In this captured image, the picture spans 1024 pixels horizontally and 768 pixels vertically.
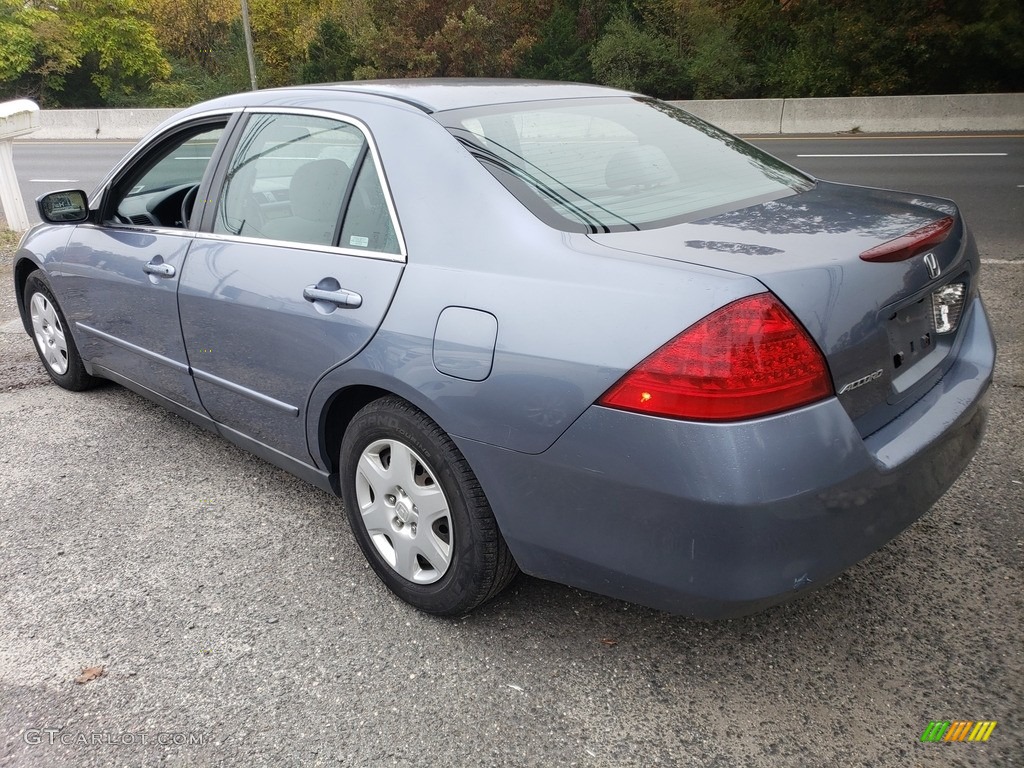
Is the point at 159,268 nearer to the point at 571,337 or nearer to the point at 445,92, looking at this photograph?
the point at 445,92

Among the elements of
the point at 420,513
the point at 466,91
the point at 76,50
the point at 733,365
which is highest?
the point at 76,50

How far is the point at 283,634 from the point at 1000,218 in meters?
8.37

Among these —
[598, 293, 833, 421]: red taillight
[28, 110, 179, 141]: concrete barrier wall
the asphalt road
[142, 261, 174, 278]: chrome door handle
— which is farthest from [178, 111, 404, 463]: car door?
[28, 110, 179, 141]: concrete barrier wall

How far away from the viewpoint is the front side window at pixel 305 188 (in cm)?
280

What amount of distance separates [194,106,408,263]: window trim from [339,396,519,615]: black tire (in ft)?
1.61

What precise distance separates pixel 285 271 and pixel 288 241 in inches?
5.6

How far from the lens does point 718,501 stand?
1.97 metres

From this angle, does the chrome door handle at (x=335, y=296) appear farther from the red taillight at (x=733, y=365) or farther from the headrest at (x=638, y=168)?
the red taillight at (x=733, y=365)

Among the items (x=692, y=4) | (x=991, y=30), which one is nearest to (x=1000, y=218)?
(x=991, y=30)

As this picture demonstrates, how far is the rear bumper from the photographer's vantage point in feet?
6.47

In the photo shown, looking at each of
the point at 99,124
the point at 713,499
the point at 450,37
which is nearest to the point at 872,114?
the point at 450,37

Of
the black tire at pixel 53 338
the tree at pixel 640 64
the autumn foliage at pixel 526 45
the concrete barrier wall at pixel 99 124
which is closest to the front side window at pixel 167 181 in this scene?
the black tire at pixel 53 338

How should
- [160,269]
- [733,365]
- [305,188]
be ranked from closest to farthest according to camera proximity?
[733,365] < [305,188] < [160,269]

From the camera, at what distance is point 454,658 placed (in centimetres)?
259
